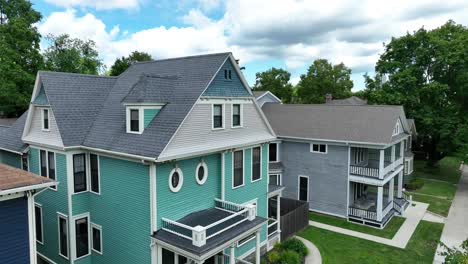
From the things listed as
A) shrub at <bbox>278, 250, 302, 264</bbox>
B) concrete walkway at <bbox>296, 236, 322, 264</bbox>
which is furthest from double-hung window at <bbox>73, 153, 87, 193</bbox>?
concrete walkway at <bbox>296, 236, 322, 264</bbox>

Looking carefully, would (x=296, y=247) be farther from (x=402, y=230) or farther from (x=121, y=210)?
(x=121, y=210)

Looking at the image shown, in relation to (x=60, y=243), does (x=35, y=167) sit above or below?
above

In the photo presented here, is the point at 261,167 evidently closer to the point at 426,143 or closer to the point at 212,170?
the point at 212,170

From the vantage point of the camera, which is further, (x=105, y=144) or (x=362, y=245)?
(x=362, y=245)

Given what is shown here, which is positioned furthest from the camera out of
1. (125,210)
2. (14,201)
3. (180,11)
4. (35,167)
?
(180,11)

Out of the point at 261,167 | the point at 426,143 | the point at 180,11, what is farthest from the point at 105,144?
the point at 426,143

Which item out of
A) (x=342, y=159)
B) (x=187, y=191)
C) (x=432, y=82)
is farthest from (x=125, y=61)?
(x=432, y=82)
